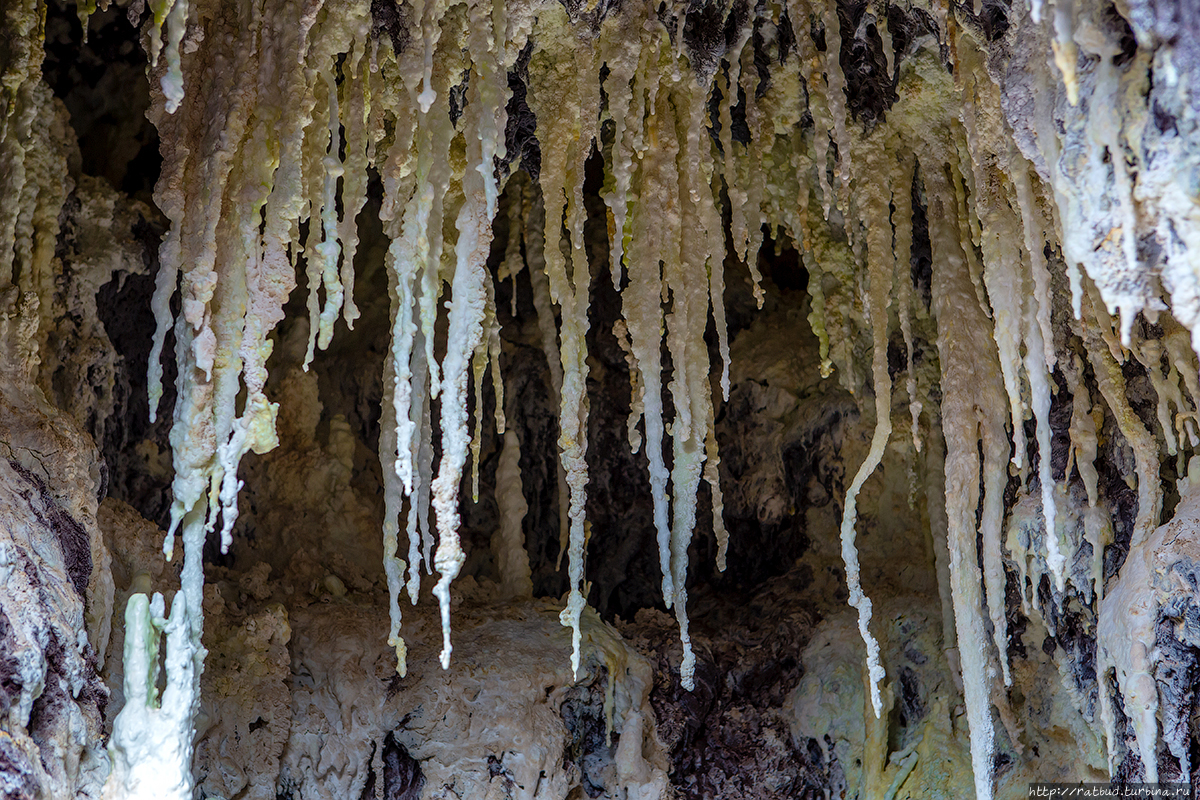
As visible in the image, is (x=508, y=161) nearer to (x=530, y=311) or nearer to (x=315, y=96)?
(x=315, y=96)

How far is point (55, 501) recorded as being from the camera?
2.20m

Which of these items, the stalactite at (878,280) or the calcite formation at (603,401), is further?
the stalactite at (878,280)

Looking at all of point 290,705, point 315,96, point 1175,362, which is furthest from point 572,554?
point 1175,362

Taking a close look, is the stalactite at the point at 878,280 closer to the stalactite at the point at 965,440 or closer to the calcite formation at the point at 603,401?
the calcite formation at the point at 603,401

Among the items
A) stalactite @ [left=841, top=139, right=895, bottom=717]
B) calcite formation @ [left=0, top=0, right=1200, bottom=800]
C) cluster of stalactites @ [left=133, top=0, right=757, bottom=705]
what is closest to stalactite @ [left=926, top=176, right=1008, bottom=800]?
calcite formation @ [left=0, top=0, right=1200, bottom=800]

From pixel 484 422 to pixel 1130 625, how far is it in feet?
7.59

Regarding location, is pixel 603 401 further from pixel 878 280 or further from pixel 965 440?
pixel 965 440

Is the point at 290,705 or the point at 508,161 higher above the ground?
the point at 508,161

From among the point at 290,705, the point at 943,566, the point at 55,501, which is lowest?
the point at 290,705

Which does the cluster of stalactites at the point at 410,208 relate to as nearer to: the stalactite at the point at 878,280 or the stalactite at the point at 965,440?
the stalactite at the point at 878,280

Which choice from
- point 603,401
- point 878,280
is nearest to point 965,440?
point 878,280

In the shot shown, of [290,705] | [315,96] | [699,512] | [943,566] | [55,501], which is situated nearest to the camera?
[55,501]

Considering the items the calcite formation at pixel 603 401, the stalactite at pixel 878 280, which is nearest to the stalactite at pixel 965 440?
the calcite formation at pixel 603 401

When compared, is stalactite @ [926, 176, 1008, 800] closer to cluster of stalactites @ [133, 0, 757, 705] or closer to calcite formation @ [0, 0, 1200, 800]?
calcite formation @ [0, 0, 1200, 800]
